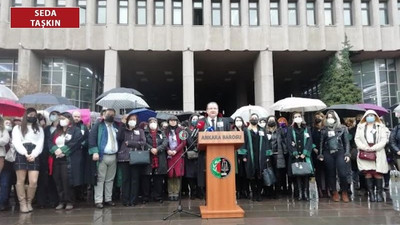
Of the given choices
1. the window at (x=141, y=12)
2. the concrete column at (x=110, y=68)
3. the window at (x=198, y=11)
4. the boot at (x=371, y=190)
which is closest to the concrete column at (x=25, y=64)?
the concrete column at (x=110, y=68)

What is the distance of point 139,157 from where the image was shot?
7.75 metres

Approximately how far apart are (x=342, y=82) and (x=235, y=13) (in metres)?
9.26

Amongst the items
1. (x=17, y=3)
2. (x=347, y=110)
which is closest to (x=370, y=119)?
(x=347, y=110)

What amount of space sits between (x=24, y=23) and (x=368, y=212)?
946 inches

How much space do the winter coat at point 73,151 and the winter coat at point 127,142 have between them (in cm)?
87

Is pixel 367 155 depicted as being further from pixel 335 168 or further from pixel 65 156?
pixel 65 156

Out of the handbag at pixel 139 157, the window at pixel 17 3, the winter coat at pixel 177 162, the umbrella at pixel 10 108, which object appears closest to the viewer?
the handbag at pixel 139 157

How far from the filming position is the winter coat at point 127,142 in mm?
7906

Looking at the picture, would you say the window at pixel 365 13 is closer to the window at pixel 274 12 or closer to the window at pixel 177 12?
the window at pixel 274 12

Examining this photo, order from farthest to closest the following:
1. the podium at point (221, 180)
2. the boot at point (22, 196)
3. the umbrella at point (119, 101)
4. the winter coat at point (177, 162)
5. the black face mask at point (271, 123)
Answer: the umbrella at point (119, 101), the black face mask at point (271, 123), the winter coat at point (177, 162), the boot at point (22, 196), the podium at point (221, 180)

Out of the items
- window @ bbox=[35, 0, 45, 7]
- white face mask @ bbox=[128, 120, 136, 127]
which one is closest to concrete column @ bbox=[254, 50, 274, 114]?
window @ bbox=[35, 0, 45, 7]

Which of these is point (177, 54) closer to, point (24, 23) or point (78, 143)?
point (24, 23)

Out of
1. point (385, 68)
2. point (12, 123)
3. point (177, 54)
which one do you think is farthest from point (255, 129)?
point (385, 68)

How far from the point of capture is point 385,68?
2700 centimetres
